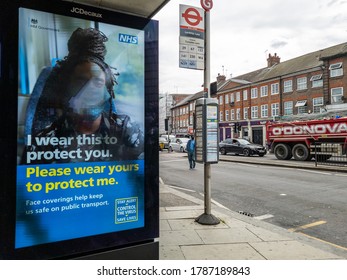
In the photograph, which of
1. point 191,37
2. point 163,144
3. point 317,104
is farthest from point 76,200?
point 317,104

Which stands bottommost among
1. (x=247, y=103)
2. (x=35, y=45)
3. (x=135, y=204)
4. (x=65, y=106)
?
(x=135, y=204)

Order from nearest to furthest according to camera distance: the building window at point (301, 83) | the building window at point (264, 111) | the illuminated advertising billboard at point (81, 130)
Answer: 1. the illuminated advertising billboard at point (81, 130)
2. the building window at point (301, 83)
3. the building window at point (264, 111)

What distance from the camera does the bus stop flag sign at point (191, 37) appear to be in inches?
194

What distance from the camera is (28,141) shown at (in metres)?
2.53

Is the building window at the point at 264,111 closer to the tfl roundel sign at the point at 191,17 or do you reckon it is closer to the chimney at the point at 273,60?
the chimney at the point at 273,60

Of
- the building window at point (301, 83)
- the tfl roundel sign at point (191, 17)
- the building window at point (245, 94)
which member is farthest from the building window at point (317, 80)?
the tfl roundel sign at point (191, 17)

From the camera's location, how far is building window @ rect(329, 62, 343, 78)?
31103 millimetres

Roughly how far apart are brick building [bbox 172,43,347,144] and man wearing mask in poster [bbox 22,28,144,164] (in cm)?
1908

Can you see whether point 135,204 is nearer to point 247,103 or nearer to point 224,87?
point 247,103

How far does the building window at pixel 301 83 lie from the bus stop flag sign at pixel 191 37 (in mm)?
34769

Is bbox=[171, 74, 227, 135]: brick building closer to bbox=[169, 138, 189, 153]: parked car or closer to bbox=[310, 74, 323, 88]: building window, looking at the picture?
bbox=[169, 138, 189, 153]: parked car

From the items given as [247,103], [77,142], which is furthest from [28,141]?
[247,103]

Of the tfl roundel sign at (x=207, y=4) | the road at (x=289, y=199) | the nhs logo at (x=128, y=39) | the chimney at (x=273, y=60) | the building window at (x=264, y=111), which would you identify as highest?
the chimney at (x=273, y=60)

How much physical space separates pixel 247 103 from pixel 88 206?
45409 mm
